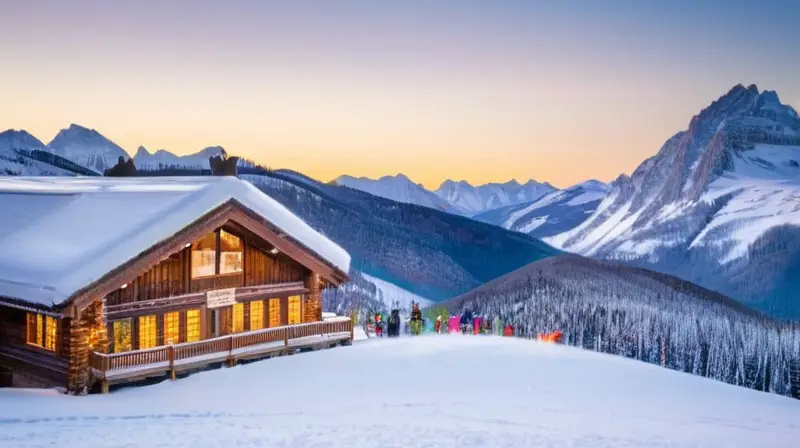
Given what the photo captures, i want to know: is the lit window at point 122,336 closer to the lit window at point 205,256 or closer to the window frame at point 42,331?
the window frame at point 42,331

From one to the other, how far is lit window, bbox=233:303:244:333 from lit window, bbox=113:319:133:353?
4934 millimetres

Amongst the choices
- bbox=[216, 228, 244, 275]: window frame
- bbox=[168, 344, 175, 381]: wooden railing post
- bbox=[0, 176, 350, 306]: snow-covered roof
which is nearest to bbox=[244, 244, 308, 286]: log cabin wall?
bbox=[216, 228, 244, 275]: window frame

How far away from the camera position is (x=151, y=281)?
2748 cm

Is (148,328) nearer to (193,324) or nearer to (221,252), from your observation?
(193,324)

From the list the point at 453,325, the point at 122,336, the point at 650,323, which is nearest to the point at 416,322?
the point at 453,325

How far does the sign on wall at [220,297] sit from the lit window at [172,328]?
4.40 feet

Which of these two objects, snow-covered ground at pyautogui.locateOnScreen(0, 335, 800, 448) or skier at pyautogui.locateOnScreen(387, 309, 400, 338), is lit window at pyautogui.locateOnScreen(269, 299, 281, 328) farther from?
skier at pyautogui.locateOnScreen(387, 309, 400, 338)

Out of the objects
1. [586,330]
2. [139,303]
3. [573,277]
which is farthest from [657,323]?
[139,303]

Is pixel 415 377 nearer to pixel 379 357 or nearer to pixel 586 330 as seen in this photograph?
pixel 379 357

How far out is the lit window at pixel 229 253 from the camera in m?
30.0

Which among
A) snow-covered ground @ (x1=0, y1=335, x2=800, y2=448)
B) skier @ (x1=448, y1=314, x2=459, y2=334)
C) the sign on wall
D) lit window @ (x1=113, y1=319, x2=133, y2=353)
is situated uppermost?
the sign on wall

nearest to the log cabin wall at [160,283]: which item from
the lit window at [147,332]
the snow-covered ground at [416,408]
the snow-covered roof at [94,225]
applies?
the lit window at [147,332]

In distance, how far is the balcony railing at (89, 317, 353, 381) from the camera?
78.6 feet

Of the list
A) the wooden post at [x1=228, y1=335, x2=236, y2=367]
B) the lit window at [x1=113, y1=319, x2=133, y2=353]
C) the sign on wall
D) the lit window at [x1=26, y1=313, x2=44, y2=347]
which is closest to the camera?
the lit window at [x1=26, y1=313, x2=44, y2=347]
